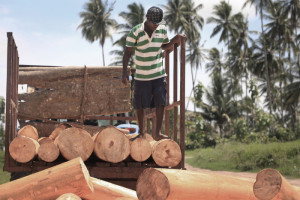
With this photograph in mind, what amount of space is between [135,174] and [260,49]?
1772 inches

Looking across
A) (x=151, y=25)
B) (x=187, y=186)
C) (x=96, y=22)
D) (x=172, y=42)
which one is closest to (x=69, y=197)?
(x=187, y=186)

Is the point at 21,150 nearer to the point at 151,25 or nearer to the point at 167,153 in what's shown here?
the point at 167,153

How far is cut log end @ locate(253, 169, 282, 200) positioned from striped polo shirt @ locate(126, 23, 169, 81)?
74.2 inches

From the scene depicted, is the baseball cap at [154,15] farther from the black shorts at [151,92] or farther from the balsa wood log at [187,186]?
the balsa wood log at [187,186]

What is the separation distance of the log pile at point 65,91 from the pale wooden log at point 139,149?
1915 millimetres

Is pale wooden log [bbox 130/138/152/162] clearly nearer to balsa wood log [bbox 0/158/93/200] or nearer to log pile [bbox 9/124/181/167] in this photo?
log pile [bbox 9/124/181/167]

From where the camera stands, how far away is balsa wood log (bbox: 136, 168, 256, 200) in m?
2.87

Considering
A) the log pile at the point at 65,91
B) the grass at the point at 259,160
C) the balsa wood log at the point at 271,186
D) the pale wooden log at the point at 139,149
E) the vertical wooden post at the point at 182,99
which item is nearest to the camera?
the balsa wood log at the point at 271,186

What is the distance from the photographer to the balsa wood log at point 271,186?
10.0 feet

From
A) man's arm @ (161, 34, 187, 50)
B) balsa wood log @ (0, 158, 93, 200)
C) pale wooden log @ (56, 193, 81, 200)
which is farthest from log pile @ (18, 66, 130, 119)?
pale wooden log @ (56, 193, 81, 200)

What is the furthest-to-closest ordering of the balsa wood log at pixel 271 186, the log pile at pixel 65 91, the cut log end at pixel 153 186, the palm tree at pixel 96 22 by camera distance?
the palm tree at pixel 96 22 < the log pile at pixel 65 91 < the balsa wood log at pixel 271 186 < the cut log end at pixel 153 186

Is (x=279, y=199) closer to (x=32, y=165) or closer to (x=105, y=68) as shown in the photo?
(x=32, y=165)

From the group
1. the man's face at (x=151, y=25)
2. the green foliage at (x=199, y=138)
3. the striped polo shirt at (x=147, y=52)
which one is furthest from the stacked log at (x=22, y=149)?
the green foliage at (x=199, y=138)

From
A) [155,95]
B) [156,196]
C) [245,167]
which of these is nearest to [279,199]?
[156,196]
